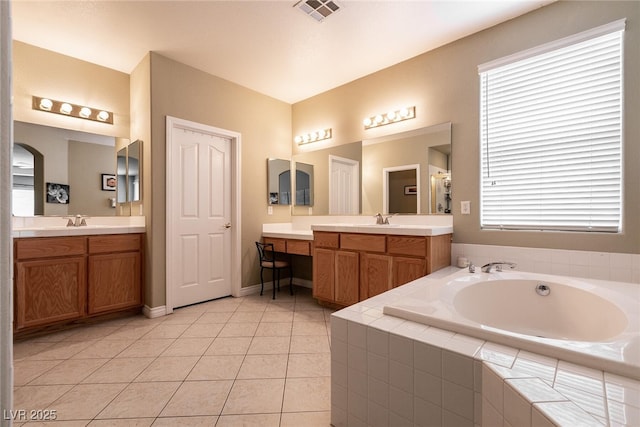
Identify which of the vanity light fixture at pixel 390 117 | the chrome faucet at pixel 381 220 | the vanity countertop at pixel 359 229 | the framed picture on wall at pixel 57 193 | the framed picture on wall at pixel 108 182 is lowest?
the vanity countertop at pixel 359 229

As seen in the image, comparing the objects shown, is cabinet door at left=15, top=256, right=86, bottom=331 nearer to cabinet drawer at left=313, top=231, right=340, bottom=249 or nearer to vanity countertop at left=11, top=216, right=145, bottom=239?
vanity countertop at left=11, top=216, right=145, bottom=239

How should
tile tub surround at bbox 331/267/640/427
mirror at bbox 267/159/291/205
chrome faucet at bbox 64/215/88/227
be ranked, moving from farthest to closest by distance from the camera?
1. mirror at bbox 267/159/291/205
2. chrome faucet at bbox 64/215/88/227
3. tile tub surround at bbox 331/267/640/427

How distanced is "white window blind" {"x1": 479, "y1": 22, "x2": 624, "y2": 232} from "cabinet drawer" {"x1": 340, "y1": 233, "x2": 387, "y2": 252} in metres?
0.89

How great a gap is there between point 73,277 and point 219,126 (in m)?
2.02

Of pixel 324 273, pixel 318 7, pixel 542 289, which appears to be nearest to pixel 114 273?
pixel 324 273

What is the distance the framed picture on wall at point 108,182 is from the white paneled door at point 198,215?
0.70 metres

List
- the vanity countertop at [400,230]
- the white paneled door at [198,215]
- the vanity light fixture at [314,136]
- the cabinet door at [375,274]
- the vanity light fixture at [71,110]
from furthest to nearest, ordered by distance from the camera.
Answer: the vanity light fixture at [314,136], the white paneled door at [198,215], the vanity light fixture at [71,110], the cabinet door at [375,274], the vanity countertop at [400,230]

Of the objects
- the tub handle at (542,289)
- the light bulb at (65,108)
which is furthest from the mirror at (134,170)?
the tub handle at (542,289)

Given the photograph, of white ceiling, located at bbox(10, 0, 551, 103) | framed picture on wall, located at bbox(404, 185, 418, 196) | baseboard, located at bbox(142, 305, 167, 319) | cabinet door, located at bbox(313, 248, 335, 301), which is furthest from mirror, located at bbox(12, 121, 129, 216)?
framed picture on wall, located at bbox(404, 185, 418, 196)

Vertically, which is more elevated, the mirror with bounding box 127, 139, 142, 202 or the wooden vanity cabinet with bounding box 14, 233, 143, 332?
the mirror with bounding box 127, 139, 142, 202

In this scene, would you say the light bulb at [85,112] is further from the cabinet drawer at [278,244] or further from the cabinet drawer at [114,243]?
the cabinet drawer at [278,244]

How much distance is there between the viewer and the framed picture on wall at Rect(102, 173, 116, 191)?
3.07 metres

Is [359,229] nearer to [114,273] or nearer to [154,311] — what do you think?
[154,311]

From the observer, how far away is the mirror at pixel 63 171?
8.63ft
